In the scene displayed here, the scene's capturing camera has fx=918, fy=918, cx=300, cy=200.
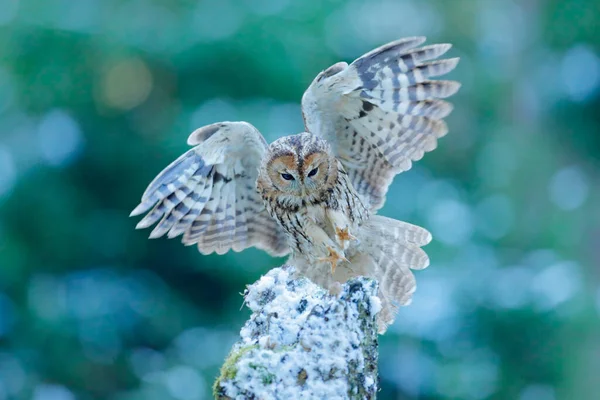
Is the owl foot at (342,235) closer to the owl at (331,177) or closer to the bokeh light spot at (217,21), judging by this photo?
the owl at (331,177)

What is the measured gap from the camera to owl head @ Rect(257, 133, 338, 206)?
4.00 meters

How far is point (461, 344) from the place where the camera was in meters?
6.78

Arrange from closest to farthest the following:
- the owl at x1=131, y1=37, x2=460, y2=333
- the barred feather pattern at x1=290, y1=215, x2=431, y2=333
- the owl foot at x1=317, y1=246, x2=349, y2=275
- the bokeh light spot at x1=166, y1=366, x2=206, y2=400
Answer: the owl foot at x1=317, y1=246, x2=349, y2=275 → the owl at x1=131, y1=37, x2=460, y2=333 → the barred feather pattern at x1=290, y1=215, x2=431, y2=333 → the bokeh light spot at x1=166, y1=366, x2=206, y2=400

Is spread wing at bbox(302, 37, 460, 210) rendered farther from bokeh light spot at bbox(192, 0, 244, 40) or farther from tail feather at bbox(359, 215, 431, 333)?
bokeh light spot at bbox(192, 0, 244, 40)

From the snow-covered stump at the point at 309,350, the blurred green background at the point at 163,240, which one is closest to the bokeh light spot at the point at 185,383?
the blurred green background at the point at 163,240

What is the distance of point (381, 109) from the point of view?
13.7ft

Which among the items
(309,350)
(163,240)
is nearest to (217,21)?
(163,240)

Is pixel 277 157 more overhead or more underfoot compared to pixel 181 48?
more underfoot

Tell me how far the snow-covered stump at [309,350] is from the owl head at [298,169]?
1.38 m

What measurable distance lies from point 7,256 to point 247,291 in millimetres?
4724

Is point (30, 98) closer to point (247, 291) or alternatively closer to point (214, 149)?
point (214, 149)

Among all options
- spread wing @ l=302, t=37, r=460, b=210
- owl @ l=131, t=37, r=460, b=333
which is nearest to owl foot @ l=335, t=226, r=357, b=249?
owl @ l=131, t=37, r=460, b=333

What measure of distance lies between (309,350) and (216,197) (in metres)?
1.98

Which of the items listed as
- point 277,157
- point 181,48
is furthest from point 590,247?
point 277,157
